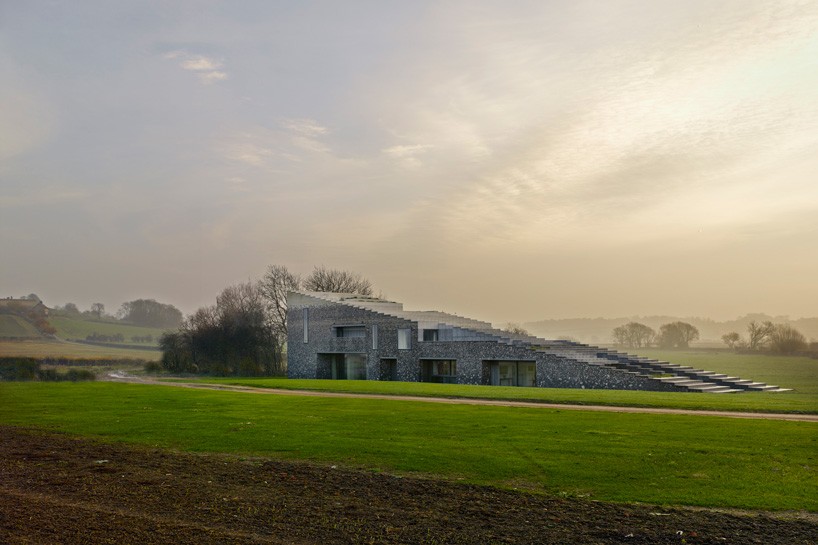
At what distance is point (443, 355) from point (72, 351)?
26.5 metres

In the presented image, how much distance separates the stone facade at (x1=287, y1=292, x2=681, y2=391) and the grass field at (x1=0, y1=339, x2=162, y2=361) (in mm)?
17691

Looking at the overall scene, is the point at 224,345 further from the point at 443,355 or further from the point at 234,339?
the point at 443,355

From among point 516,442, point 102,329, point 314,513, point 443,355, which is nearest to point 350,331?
point 443,355

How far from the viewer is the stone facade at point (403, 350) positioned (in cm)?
4275

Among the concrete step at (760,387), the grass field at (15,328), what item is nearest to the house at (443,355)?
the concrete step at (760,387)

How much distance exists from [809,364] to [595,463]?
4664 cm

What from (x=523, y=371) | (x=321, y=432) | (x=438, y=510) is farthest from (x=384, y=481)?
(x=523, y=371)

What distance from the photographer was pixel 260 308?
3344 inches

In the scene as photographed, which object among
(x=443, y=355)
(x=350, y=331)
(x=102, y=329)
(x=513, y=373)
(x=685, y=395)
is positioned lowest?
(x=685, y=395)

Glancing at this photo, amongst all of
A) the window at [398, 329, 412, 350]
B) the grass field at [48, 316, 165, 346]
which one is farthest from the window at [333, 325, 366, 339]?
the grass field at [48, 316, 165, 346]

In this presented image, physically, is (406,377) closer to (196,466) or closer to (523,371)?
(523,371)

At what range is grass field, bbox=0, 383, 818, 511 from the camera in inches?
495

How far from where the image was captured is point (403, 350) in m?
55.2

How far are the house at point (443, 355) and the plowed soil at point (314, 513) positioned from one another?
28.9 m
